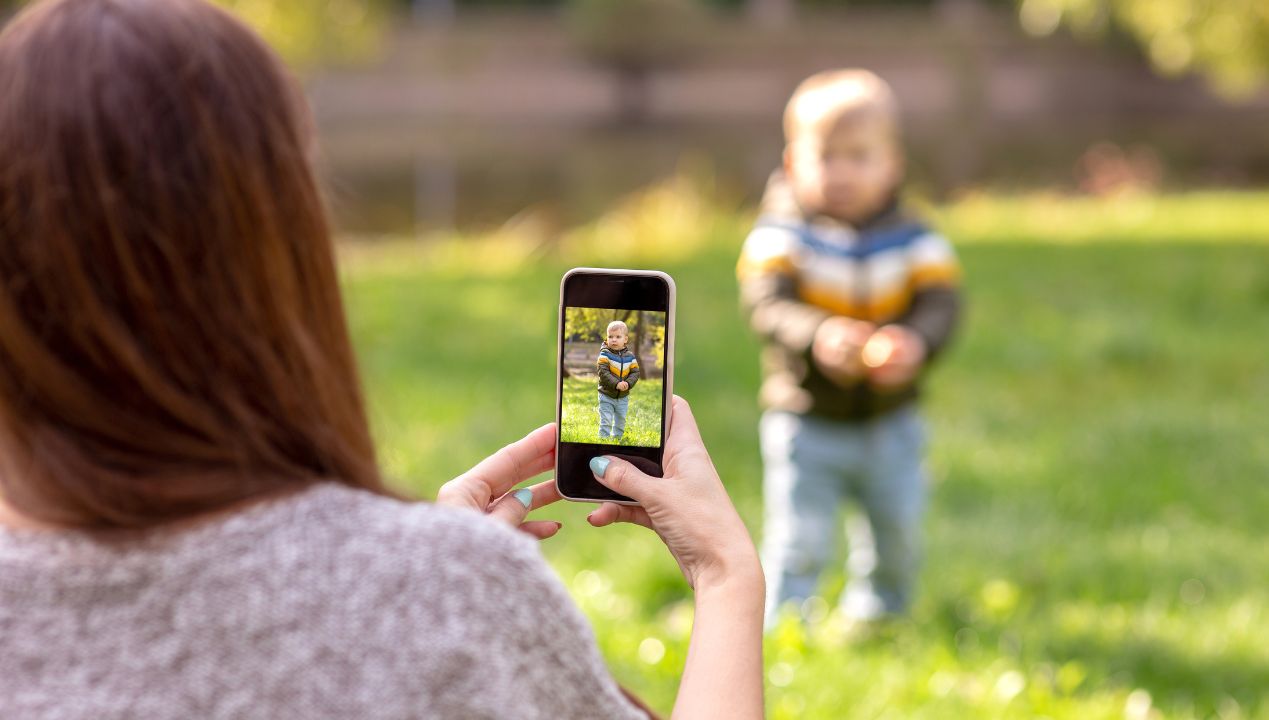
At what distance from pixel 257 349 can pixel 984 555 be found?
357cm

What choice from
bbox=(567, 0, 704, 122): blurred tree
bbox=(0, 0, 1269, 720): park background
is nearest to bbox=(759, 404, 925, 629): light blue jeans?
bbox=(0, 0, 1269, 720): park background

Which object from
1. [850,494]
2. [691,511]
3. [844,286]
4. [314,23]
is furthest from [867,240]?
[314,23]

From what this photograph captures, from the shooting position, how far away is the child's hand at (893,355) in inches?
137

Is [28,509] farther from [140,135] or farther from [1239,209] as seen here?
[1239,209]

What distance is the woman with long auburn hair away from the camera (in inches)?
39.9

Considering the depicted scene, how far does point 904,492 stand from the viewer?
3723 millimetres

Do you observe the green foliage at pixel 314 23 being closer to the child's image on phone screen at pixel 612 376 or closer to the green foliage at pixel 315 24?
the green foliage at pixel 315 24

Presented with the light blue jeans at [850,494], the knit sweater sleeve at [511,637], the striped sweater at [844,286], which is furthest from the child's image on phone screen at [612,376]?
the light blue jeans at [850,494]

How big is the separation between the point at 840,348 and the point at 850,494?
567 millimetres

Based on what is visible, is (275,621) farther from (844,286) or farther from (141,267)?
(844,286)

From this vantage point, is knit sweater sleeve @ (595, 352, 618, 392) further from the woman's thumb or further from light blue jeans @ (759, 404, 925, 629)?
light blue jeans @ (759, 404, 925, 629)

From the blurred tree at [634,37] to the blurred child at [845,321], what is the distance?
898 inches

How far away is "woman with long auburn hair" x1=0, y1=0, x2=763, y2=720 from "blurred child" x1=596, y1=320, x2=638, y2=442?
455 millimetres

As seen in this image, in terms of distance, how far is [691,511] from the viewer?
144 cm
